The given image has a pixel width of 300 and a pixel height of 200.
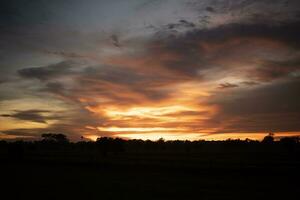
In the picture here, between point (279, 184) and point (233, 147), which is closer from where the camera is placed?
point (279, 184)

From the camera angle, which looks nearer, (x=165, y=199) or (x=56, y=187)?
(x=165, y=199)

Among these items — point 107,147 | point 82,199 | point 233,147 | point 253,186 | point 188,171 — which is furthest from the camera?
point 233,147

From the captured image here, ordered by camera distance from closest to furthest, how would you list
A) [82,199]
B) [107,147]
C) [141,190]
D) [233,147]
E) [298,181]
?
1. [82,199]
2. [141,190]
3. [298,181]
4. [107,147]
5. [233,147]

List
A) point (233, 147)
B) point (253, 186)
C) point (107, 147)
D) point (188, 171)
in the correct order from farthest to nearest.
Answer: point (233, 147)
point (107, 147)
point (188, 171)
point (253, 186)

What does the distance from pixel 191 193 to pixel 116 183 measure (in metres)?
10.5

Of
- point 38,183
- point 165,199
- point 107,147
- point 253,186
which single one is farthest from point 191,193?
point 107,147

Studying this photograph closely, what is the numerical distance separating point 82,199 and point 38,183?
38.4ft

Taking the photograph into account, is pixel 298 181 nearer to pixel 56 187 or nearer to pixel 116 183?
pixel 116 183

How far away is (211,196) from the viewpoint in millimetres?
29094

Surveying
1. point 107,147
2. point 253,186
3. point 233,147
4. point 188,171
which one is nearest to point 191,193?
point 253,186

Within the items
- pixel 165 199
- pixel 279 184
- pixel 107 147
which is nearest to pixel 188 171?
pixel 279 184

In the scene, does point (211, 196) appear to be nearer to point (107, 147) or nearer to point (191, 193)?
point (191, 193)

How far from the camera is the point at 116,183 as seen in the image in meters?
37.2

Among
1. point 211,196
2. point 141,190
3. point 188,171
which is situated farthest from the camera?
point 188,171
